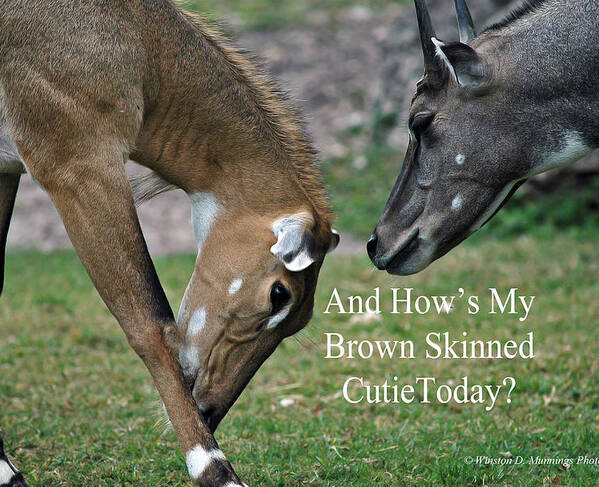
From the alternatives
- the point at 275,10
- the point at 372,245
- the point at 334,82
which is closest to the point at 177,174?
Answer: the point at 372,245

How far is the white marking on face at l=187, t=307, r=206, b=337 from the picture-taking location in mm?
4285

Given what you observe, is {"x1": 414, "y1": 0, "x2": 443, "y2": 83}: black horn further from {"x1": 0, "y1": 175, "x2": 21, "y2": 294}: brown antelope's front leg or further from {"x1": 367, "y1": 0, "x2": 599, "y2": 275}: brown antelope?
{"x1": 0, "y1": 175, "x2": 21, "y2": 294}: brown antelope's front leg

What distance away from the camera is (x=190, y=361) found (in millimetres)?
4293

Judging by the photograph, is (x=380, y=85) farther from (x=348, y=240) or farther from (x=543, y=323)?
(x=543, y=323)

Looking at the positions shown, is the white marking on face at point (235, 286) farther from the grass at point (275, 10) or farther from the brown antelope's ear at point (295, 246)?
the grass at point (275, 10)

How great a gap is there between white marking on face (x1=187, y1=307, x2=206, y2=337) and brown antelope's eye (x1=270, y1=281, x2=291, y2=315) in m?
0.32

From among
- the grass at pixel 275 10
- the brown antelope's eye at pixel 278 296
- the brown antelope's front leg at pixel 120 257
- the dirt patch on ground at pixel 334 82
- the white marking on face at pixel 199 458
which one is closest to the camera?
the white marking on face at pixel 199 458

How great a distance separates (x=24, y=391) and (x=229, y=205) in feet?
7.29

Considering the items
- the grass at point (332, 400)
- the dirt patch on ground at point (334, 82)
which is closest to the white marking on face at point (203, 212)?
the grass at point (332, 400)

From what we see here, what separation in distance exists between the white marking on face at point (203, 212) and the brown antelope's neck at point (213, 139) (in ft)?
0.10

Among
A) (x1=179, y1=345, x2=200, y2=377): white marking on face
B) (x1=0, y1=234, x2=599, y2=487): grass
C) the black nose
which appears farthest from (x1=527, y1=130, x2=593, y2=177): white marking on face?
(x1=179, y1=345, x2=200, y2=377): white marking on face

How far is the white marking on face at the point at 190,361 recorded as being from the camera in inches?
169

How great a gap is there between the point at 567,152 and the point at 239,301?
1700 millimetres

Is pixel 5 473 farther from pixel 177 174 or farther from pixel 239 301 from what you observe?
pixel 177 174
